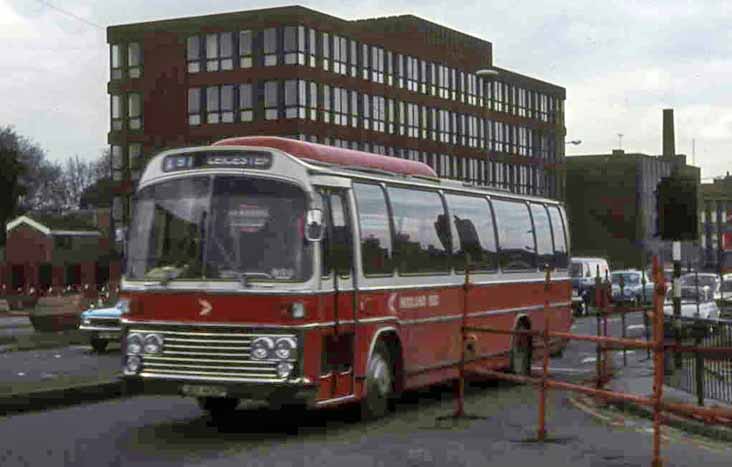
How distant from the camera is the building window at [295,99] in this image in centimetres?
8044

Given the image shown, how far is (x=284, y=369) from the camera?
49.2 feet

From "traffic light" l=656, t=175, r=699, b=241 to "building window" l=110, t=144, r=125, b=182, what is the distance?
222ft

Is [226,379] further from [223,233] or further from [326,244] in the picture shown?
[326,244]

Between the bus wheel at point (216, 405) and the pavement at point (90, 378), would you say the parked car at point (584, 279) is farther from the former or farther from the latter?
the bus wheel at point (216, 405)

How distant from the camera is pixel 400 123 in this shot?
91.5 meters

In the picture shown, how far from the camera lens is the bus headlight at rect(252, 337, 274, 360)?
15.1 m

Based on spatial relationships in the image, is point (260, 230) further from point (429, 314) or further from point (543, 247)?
point (543, 247)

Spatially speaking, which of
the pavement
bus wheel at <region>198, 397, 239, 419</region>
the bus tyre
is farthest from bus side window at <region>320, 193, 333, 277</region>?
the bus tyre

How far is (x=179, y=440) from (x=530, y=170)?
317ft

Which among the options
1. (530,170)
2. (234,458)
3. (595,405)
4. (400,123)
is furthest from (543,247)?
(530,170)

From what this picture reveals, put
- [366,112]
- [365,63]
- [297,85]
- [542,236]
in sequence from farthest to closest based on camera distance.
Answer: [365,63] → [366,112] → [297,85] → [542,236]

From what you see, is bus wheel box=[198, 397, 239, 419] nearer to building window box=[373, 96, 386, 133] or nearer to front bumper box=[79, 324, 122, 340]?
front bumper box=[79, 324, 122, 340]

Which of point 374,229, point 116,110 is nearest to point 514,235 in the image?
point 374,229

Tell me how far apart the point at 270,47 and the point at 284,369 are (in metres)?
67.8
